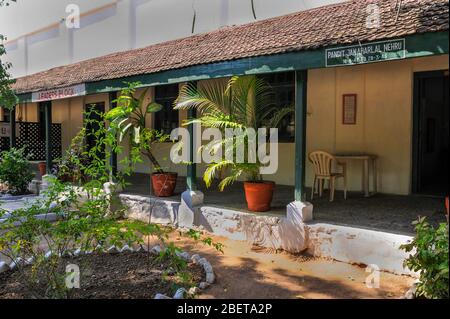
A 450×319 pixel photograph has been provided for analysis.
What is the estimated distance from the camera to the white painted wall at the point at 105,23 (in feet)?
30.9

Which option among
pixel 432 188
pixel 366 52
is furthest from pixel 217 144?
pixel 432 188

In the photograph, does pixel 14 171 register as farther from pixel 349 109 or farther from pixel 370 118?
pixel 370 118

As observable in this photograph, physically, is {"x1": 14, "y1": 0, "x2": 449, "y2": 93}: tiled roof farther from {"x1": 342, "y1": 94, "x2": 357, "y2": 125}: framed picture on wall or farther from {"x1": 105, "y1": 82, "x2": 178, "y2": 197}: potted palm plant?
{"x1": 342, "y1": 94, "x2": 357, "y2": 125}: framed picture on wall

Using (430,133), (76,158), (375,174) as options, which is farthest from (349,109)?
(76,158)

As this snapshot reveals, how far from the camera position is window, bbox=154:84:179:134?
11.3 meters

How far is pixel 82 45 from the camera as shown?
1346 centimetres

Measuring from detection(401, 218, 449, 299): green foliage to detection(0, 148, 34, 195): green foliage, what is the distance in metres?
9.58

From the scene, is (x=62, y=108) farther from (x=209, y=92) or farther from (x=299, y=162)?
(x=299, y=162)

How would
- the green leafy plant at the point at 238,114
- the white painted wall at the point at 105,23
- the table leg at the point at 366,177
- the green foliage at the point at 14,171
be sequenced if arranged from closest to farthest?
the green leafy plant at the point at 238,114 → the table leg at the point at 366,177 → the white painted wall at the point at 105,23 → the green foliage at the point at 14,171

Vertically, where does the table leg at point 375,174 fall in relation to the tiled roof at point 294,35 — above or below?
below

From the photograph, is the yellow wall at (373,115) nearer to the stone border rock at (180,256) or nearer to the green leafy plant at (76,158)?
the stone border rock at (180,256)

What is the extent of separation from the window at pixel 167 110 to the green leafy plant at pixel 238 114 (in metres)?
4.79

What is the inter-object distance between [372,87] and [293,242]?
12.5 feet
